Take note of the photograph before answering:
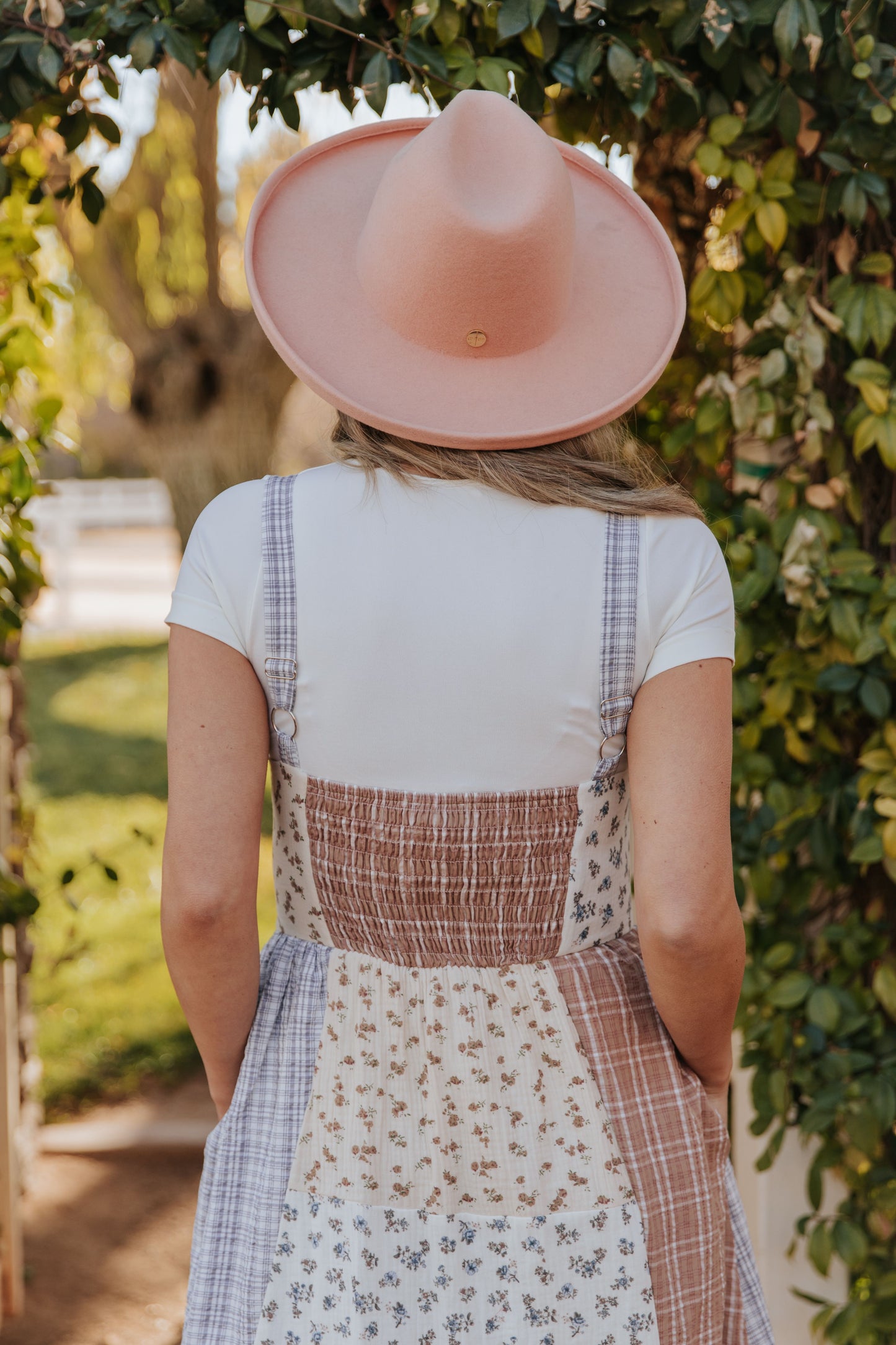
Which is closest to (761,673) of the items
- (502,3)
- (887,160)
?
(887,160)

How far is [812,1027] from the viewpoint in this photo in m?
1.75

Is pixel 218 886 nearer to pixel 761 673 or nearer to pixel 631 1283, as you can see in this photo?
pixel 631 1283

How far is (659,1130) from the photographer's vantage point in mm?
1152

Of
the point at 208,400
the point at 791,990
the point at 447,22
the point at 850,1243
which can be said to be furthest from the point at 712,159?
the point at 208,400

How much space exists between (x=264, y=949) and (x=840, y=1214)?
1.10m

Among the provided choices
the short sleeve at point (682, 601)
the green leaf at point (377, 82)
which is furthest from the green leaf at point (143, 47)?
the short sleeve at point (682, 601)

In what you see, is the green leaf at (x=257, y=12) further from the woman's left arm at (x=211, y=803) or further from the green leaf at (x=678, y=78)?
the woman's left arm at (x=211, y=803)

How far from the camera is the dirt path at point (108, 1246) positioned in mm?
2598

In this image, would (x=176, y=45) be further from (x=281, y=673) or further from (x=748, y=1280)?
(x=748, y=1280)

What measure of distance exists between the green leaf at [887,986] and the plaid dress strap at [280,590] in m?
1.07

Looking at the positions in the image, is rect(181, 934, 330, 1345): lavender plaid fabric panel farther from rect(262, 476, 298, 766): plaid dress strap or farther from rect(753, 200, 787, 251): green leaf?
rect(753, 200, 787, 251): green leaf

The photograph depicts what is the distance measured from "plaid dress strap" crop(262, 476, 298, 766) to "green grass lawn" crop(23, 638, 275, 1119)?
3.18 ft

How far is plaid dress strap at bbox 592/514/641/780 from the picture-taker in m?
1.05

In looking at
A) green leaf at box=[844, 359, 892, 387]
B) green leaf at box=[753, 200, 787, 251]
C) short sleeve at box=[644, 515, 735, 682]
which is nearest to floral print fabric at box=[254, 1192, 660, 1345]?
short sleeve at box=[644, 515, 735, 682]
